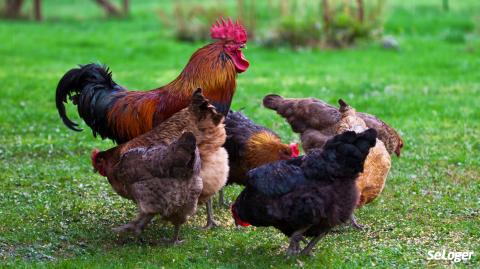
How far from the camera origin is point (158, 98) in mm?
8719

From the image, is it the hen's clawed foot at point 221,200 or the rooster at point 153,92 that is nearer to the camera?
the rooster at point 153,92

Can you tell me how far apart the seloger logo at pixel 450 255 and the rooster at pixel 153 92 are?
286 centimetres

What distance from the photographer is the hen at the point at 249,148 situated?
8977mm

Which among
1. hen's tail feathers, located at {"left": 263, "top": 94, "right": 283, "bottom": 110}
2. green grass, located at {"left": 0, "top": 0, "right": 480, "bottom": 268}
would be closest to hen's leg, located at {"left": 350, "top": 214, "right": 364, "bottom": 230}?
green grass, located at {"left": 0, "top": 0, "right": 480, "bottom": 268}

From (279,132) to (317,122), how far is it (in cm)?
313

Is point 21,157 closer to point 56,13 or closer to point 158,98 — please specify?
point 158,98

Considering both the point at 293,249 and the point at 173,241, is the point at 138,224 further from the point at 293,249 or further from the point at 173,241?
the point at 293,249

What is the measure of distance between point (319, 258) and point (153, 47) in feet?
50.5

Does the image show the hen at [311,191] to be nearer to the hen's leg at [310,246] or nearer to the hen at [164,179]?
the hen's leg at [310,246]

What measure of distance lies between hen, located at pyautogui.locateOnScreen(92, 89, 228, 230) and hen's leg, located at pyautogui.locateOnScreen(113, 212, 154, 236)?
31 cm

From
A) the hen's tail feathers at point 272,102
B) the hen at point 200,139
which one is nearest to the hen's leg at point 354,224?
the hen at point 200,139

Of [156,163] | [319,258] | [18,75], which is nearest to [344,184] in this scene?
[319,258]

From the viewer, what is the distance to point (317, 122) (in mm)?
9469

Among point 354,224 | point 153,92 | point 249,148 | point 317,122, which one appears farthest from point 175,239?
point 317,122
